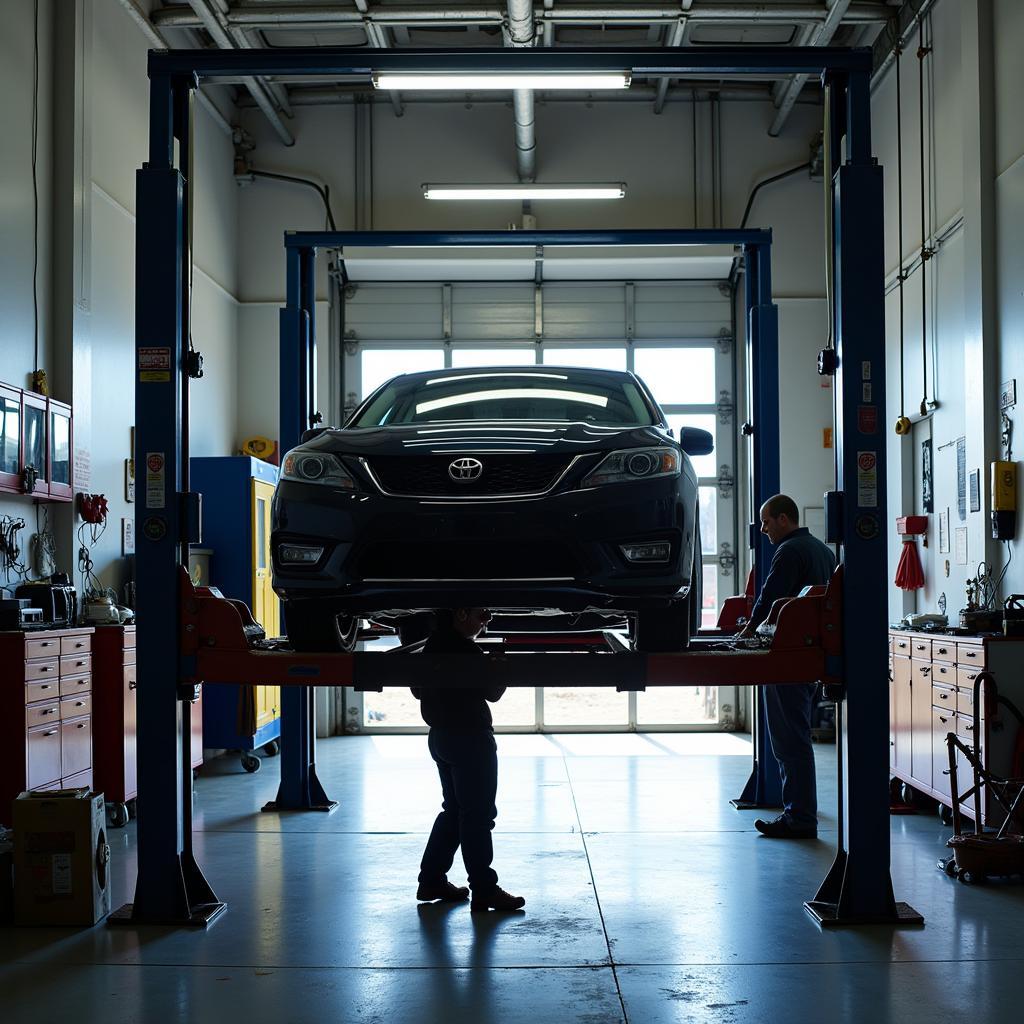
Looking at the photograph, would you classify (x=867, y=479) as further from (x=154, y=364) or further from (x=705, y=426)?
(x=705, y=426)

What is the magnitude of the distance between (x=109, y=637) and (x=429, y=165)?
6.41 metres

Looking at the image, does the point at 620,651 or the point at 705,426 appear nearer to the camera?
the point at 620,651

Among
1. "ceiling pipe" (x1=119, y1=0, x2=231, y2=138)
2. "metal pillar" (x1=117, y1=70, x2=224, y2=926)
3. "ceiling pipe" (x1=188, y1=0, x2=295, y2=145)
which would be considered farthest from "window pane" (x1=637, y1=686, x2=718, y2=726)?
"metal pillar" (x1=117, y1=70, x2=224, y2=926)

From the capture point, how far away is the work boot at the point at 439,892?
503 centimetres

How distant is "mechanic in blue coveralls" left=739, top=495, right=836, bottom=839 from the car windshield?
66.8 inches

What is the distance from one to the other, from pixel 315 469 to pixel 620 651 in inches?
53.5

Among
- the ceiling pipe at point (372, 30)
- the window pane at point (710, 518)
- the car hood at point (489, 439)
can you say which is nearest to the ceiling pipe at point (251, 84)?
the ceiling pipe at point (372, 30)

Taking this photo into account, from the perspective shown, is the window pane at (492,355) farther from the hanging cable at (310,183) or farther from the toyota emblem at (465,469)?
the toyota emblem at (465,469)

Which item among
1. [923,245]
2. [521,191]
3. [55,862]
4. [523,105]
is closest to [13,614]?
[55,862]

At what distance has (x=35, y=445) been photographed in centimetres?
704

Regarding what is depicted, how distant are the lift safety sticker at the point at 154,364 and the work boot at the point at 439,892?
239 cm

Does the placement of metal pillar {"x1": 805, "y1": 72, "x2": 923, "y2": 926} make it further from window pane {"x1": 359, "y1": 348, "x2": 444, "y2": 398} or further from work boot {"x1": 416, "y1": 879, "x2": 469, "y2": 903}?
window pane {"x1": 359, "y1": 348, "x2": 444, "y2": 398}

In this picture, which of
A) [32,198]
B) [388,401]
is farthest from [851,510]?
[32,198]

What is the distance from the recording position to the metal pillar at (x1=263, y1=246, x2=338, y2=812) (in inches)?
291
